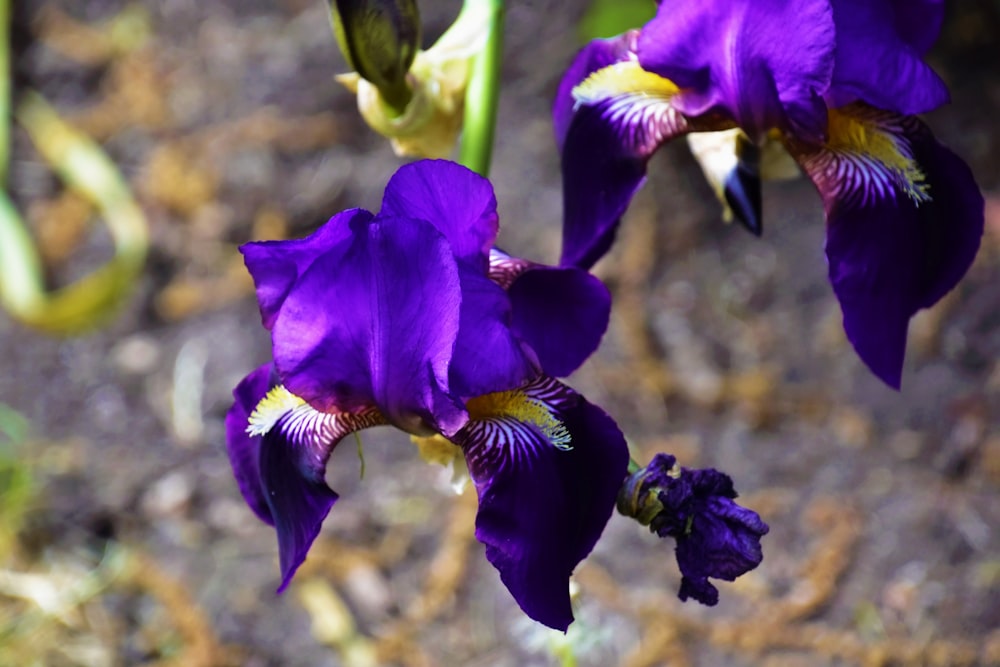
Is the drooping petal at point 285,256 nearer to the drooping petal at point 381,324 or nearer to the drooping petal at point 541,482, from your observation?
the drooping petal at point 381,324

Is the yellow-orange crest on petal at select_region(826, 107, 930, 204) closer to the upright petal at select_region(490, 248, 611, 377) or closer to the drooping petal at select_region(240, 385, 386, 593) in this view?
the upright petal at select_region(490, 248, 611, 377)

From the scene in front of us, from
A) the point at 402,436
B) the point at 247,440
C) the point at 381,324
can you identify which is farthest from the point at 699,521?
the point at 402,436

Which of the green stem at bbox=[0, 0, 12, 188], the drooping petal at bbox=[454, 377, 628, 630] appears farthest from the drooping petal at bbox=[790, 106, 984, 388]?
the green stem at bbox=[0, 0, 12, 188]

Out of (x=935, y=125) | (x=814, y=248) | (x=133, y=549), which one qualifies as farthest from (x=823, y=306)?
(x=133, y=549)

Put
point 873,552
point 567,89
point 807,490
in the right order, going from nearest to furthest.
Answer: point 567,89 → point 873,552 → point 807,490

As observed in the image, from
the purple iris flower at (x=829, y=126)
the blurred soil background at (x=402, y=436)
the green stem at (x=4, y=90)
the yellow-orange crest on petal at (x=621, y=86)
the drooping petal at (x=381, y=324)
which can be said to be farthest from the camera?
the green stem at (x=4, y=90)

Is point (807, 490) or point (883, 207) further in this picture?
point (807, 490)

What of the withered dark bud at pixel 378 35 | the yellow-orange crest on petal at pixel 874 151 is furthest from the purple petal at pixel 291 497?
the yellow-orange crest on petal at pixel 874 151

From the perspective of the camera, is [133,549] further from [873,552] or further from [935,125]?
[935,125]
